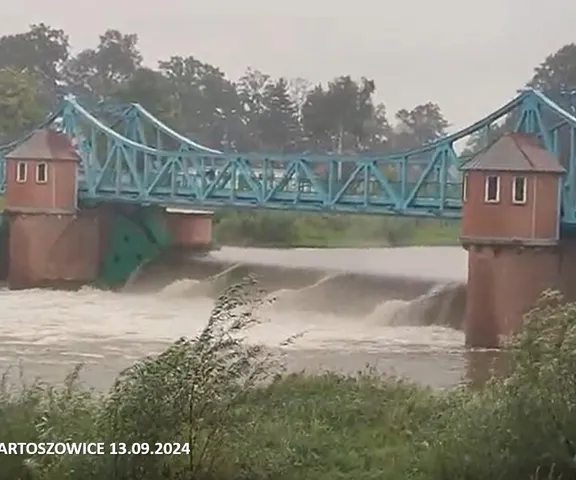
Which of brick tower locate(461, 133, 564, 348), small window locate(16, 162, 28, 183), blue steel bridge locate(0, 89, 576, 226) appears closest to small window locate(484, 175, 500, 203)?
brick tower locate(461, 133, 564, 348)

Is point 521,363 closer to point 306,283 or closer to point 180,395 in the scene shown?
point 180,395

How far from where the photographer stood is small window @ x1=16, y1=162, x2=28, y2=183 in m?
42.5

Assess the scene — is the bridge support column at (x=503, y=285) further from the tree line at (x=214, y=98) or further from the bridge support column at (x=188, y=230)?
the tree line at (x=214, y=98)

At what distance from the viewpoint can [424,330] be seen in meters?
30.4

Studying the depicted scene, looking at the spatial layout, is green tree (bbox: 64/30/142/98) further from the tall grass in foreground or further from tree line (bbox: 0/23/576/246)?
the tall grass in foreground

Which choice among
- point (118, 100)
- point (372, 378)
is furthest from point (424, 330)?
point (118, 100)

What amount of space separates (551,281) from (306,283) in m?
10.3

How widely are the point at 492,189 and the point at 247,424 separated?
17.9 metres

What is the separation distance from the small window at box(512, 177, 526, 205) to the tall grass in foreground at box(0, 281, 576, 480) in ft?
50.2

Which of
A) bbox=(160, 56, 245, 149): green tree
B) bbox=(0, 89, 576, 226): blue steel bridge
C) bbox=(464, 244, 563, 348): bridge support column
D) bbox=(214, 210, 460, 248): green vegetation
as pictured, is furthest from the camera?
bbox=(160, 56, 245, 149): green tree

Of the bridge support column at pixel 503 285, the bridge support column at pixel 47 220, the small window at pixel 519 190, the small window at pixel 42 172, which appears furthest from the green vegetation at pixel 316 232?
the bridge support column at pixel 503 285

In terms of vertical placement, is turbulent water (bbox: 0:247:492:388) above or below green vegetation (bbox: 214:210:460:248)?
below

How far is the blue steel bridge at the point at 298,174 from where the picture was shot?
104ft

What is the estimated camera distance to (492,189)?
28672 millimetres
